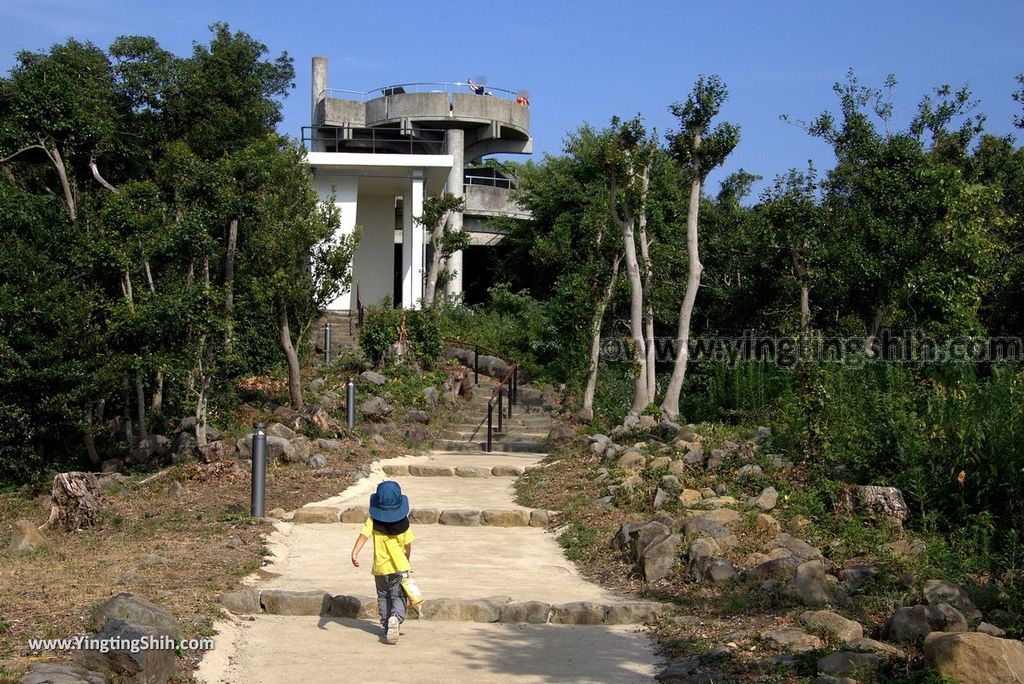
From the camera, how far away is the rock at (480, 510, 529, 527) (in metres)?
11.4

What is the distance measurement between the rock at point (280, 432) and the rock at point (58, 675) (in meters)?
8.96

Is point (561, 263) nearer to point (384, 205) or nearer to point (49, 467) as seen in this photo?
point (384, 205)

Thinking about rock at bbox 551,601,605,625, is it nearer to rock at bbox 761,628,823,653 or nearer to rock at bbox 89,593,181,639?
rock at bbox 761,628,823,653

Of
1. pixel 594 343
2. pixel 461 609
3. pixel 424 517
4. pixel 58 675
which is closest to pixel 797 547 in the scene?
pixel 461 609

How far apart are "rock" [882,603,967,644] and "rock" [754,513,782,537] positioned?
2.80 m

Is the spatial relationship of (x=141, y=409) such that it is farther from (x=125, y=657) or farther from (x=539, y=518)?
(x=125, y=657)

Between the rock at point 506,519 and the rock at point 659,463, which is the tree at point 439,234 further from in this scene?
the rock at point 506,519

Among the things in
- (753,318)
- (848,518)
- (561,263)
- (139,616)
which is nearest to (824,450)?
(848,518)

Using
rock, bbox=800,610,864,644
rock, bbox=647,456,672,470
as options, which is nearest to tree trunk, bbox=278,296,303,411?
rock, bbox=647,456,672,470

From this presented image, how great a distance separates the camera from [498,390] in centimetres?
1744

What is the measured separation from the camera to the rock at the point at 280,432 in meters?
14.4

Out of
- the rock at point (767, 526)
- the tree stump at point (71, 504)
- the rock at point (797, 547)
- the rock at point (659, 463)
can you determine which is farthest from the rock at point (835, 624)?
the tree stump at point (71, 504)

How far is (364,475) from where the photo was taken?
1372 centimetres

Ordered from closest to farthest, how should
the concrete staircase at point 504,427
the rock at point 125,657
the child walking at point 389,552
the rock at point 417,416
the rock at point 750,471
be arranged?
1. the rock at point 125,657
2. the child walking at point 389,552
3. the rock at point 750,471
4. the concrete staircase at point 504,427
5. the rock at point 417,416
